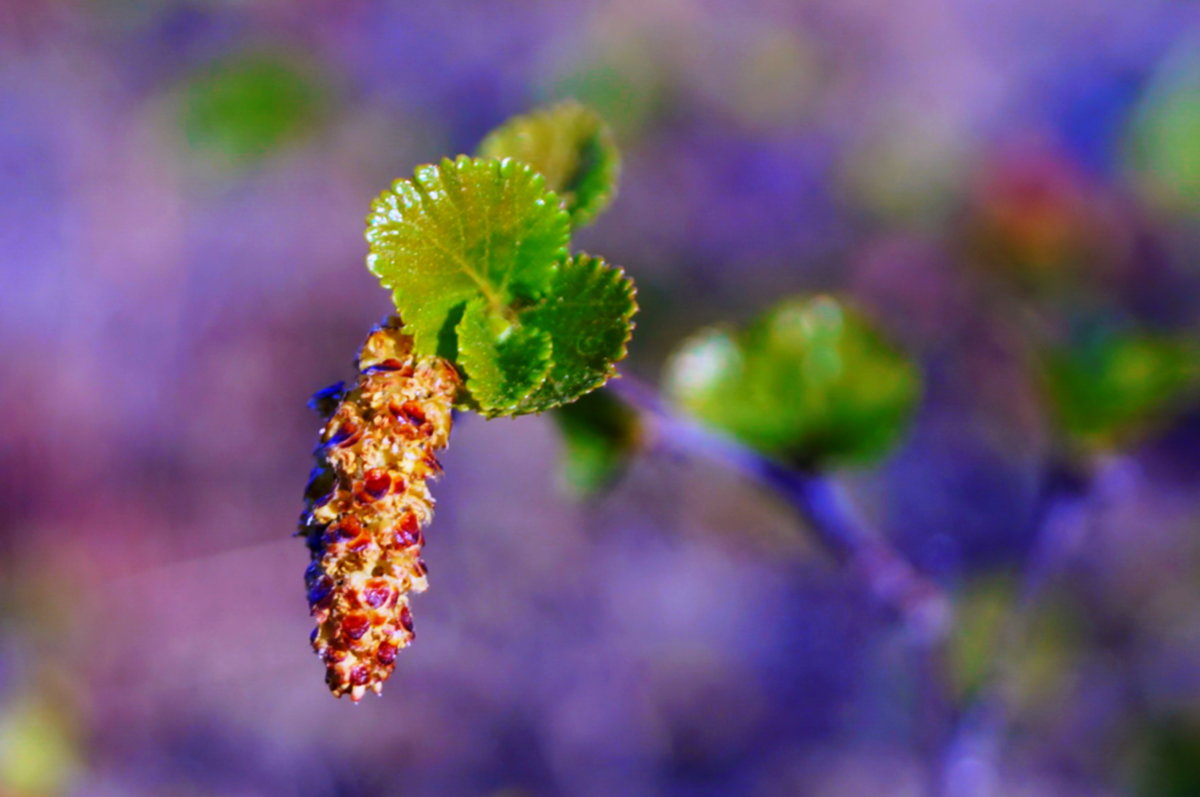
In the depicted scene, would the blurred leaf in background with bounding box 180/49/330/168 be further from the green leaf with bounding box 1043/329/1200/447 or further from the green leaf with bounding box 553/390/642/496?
the green leaf with bounding box 1043/329/1200/447

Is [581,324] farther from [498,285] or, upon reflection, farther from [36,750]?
[36,750]

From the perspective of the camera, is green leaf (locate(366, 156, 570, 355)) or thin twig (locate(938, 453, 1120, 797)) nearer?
green leaf (locate(366, 156, 570, 355))

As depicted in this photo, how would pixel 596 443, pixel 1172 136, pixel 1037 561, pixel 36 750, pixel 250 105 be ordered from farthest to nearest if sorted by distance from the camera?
pixel 250 105 → pixel 1172 136 → pixel 36 750 → pixel 1037 561 → pixel 596 443

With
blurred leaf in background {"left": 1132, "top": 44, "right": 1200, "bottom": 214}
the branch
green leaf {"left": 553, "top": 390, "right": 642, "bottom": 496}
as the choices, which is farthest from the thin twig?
blurred leaf in background {"left": 1132, "top": 44, "right": 1200, "bottom": 214}

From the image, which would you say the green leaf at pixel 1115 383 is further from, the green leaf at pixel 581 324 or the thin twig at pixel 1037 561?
the green leaf at pixel 581 324

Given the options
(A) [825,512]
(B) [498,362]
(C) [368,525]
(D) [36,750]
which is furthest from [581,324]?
(D) [36,750]

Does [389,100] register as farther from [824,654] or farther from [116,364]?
[824,654]
